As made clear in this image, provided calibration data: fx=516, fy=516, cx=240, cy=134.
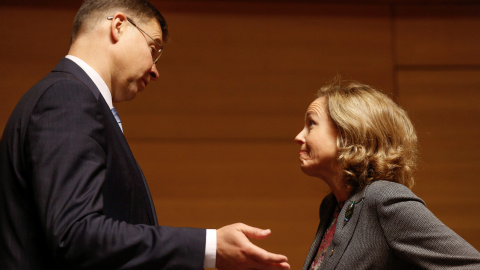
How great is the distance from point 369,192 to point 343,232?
5.8 inches

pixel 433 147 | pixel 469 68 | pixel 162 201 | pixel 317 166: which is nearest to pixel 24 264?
pixel 317 166

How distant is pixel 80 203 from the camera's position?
1.03 m

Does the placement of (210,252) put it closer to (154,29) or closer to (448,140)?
(154,29)

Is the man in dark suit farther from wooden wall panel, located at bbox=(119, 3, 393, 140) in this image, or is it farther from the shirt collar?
wooden wall panel, located at bbox=(119, 3, 393, 140)

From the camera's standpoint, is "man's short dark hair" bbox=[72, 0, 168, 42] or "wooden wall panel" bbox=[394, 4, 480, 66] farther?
"wooden wall panel" bbox=[394, 4, 480, 66]

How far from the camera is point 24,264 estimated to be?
3.68 feet

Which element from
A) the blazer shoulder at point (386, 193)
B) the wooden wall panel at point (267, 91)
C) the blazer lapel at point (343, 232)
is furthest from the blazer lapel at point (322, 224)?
the wooden wall panel at point (267, 91)

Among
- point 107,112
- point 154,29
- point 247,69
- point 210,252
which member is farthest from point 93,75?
point 247,69

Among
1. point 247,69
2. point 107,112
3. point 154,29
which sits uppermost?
point 154,29

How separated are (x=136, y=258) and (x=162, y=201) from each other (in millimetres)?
1880

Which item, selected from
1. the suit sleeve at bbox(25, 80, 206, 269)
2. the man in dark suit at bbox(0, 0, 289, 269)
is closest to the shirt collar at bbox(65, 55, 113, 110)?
the man in dark suit at bbox(0, 0, 289, 269)

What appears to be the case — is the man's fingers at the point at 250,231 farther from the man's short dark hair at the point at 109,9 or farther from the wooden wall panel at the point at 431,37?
the wooden wall panel at the point at 431,37

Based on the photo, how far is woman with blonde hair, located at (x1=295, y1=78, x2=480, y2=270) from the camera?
4.61 feet

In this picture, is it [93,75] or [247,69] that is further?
[247,69]
